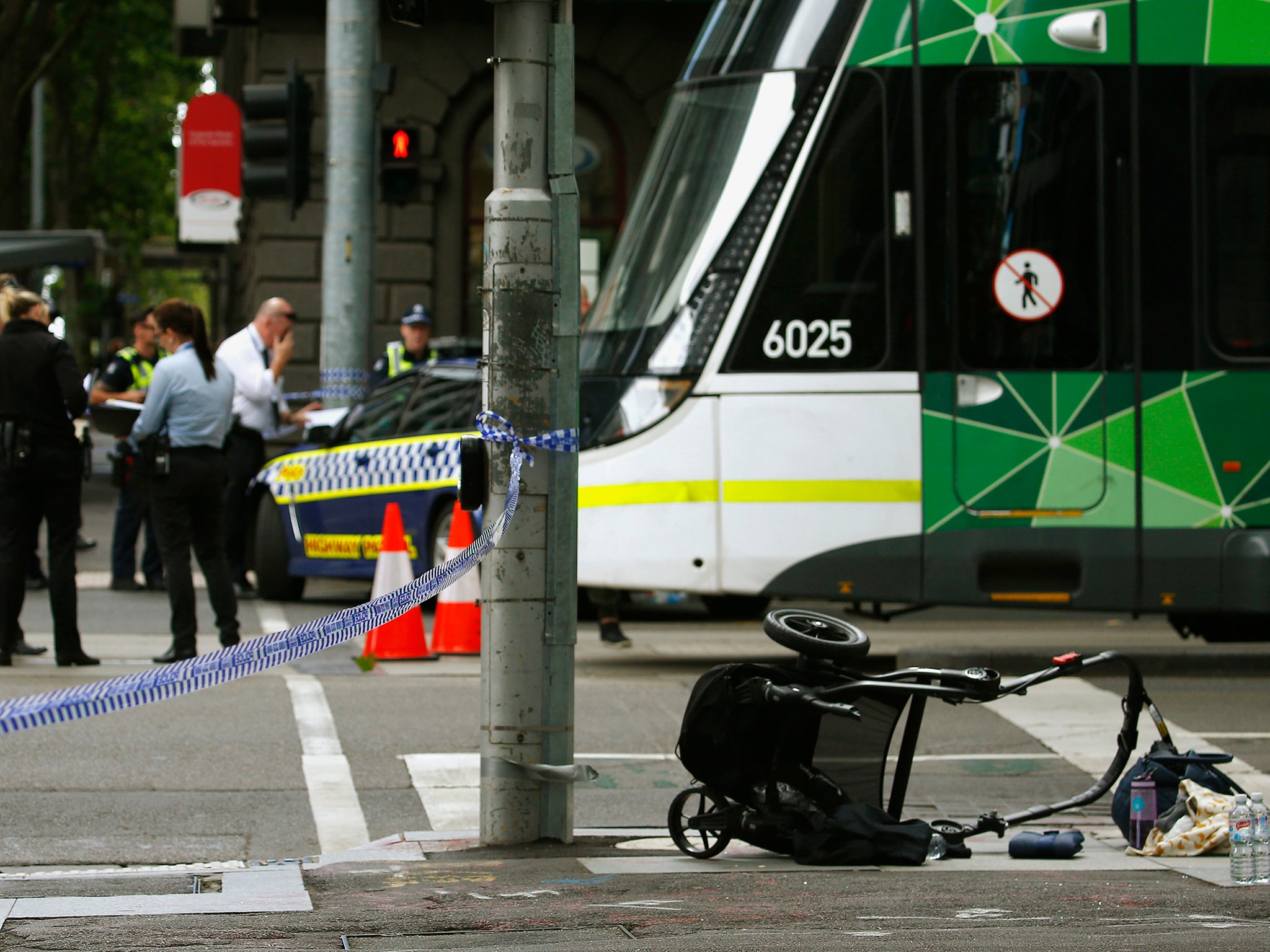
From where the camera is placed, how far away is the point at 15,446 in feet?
29.7

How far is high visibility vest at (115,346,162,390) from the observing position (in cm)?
1354

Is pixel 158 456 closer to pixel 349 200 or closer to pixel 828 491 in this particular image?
pixel 828 491

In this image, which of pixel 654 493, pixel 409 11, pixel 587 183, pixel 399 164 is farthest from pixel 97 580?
pixel 409 11

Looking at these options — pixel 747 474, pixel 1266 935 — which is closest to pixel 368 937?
pixel 1266 935

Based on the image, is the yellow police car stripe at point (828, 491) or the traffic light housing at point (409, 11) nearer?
the traffic light housing at point (409, 11)

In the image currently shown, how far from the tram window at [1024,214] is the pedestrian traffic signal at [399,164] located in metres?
5.19

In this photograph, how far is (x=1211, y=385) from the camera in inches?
355

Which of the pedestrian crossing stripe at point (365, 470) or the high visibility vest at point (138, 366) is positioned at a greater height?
the high visibility vest at point (138, 366)

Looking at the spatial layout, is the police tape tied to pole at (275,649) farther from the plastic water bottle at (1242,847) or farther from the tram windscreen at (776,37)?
the tram windscreen at (776,37)

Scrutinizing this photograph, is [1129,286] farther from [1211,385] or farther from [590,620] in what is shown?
[590,620]

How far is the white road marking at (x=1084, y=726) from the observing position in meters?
7.30

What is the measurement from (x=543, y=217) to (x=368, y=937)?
7.56ft

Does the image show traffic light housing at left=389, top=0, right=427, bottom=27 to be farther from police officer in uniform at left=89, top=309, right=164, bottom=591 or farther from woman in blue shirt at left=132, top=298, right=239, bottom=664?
police officer in uniform at left=89, top=309, right=164, bottom=591

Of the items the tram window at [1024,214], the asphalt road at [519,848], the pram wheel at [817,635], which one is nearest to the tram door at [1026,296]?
the tram window at [1024,214]
